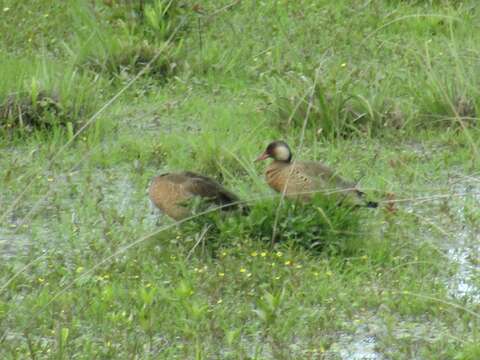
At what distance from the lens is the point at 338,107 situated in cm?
761

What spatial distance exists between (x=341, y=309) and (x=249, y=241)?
606mm

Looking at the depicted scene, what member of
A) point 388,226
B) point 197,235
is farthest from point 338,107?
point 197,235

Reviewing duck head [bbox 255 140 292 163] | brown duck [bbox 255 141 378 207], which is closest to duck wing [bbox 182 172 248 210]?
brown duck [bbox 255 141 378 207]

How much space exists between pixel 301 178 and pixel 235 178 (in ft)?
2.37

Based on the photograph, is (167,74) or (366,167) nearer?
(366,167)

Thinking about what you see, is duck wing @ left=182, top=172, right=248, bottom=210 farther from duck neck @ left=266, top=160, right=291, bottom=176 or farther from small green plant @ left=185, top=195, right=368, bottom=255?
duck neck @ left=266, top=160, right=291, bottom=176

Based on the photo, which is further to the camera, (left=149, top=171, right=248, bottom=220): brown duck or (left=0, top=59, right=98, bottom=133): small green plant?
(left=0, top=59, right=98, bottom=133): small green plant

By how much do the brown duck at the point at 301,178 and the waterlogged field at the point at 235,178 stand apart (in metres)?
0.11

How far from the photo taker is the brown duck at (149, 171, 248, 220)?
6.12m

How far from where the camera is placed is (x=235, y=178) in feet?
22.8

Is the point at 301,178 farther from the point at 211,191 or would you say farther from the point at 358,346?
the point at 358,346

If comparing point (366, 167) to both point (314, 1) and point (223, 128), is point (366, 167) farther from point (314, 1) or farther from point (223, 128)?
point (314, 1)

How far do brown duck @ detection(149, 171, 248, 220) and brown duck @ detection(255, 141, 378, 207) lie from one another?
269 millimetres

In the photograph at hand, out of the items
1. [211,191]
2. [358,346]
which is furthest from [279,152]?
[358,346]
